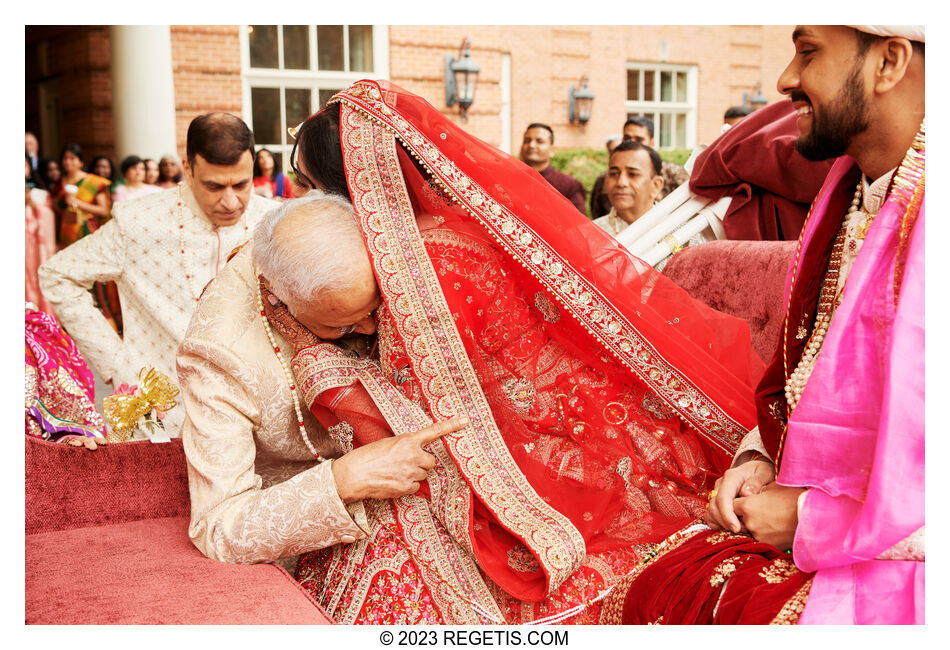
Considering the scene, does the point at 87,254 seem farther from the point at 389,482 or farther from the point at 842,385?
the point at 842,385

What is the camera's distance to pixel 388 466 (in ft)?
5.46

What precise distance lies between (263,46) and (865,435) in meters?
9.18

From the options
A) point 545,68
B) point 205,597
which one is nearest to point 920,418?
point 205,597

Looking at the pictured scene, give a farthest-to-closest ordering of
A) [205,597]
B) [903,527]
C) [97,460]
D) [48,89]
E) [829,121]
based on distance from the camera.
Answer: [48,89]
[97,460]
[205,597]
[829,121]
[903,527]

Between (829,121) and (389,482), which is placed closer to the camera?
(829,121)

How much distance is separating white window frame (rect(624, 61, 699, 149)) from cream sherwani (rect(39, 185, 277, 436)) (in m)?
9.52

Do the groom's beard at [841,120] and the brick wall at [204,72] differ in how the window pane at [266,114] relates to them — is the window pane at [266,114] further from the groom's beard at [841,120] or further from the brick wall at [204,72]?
the groom's beard at [841,120]

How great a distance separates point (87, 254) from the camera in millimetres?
3156

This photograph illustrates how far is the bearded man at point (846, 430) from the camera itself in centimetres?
126

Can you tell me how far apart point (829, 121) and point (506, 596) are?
1065mm

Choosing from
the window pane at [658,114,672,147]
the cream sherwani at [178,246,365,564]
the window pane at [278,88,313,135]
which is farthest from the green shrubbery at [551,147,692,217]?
the cream sherwani at [178,246,365,564]

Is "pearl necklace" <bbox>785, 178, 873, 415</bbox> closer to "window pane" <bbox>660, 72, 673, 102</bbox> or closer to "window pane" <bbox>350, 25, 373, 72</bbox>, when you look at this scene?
"window pane" <bbox>350, 25, 373, 72</bbox>

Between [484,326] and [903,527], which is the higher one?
[484,326]

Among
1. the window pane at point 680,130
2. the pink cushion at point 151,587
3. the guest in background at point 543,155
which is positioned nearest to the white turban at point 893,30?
the pink cushion at point 151,587
